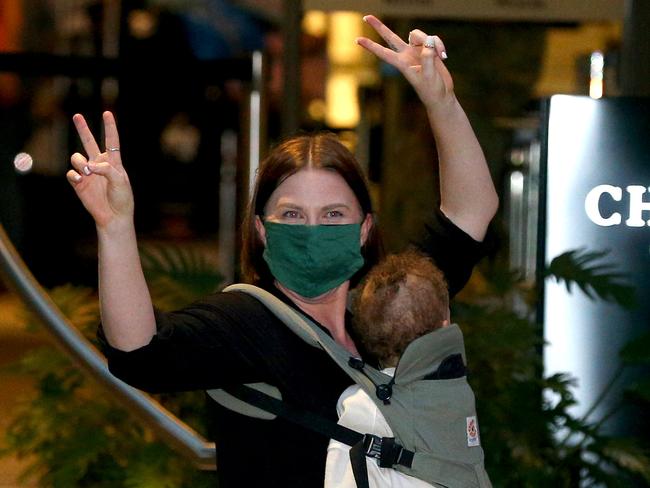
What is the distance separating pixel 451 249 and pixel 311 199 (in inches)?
14.7

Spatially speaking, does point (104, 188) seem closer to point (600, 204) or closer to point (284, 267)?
point (284, 267)

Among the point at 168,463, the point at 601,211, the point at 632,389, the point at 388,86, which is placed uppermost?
the point at 388,86

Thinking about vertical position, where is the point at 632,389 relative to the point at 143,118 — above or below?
below

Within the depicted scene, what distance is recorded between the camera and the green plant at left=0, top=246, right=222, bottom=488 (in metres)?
4.39

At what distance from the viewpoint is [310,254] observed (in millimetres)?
2494

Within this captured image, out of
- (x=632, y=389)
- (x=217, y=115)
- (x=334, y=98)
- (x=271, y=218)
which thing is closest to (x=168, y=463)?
(x=632, y=389)

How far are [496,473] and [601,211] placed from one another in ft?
3.11

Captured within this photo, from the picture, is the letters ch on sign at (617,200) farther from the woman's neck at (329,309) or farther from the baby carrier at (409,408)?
the baby carrier at (409,408)

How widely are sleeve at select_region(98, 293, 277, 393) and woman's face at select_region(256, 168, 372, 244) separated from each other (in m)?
0.22

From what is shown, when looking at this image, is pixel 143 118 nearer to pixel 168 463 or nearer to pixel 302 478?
pixel 168 463

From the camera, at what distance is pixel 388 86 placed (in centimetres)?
1085

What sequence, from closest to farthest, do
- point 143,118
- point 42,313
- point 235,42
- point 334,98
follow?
1. point 42,313
2. point 143,118
3. point 235,42
4. point 334,98

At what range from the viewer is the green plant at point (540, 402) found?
4320mm

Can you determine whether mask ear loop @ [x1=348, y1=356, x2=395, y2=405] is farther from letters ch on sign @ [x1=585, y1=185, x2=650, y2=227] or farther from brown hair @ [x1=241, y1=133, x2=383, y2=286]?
letters ch on sign @ [x1=585, y1=185, x2=650, y2=227]
